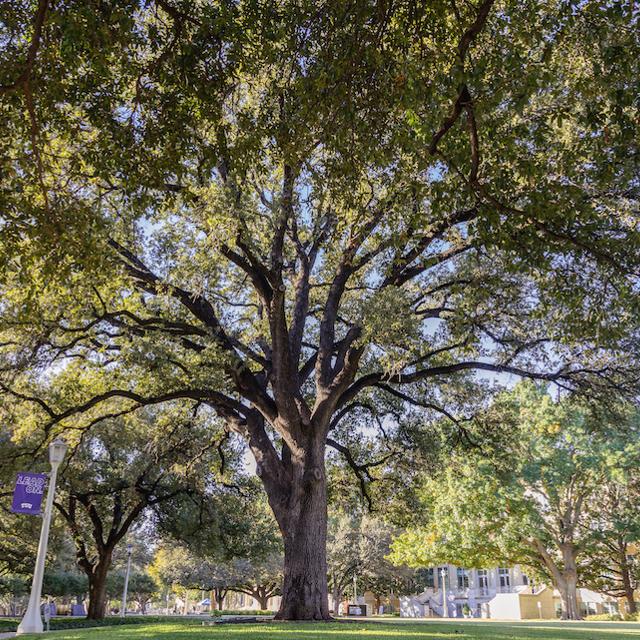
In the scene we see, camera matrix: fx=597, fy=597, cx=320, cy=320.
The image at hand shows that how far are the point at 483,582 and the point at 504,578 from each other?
10.2 feet

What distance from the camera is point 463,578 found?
6481cm

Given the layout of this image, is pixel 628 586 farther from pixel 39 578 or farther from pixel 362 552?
pixel 39 578

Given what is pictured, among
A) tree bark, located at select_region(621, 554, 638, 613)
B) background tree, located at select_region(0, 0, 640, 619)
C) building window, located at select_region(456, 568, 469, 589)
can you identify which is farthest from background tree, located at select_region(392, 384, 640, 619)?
building window, located at select_region(456, 568, 469, 589)

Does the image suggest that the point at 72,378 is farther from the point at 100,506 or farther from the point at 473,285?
the point at 100,506

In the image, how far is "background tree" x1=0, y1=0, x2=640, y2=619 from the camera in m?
5.82

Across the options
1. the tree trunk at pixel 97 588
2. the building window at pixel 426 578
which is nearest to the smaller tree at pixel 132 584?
the building window at pixel 426 578

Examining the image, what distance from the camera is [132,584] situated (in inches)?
2109

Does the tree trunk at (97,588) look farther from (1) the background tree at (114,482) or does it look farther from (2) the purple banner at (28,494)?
(2) the purple banner at (28,494)

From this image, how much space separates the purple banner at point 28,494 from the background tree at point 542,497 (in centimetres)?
1705

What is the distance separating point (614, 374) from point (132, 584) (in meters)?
52.1

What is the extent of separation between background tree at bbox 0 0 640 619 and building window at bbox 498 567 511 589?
168ft

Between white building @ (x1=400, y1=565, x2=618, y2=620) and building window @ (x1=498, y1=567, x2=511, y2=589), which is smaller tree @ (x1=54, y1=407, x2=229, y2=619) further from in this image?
building window @ (x1=498, y1=567, x2=511, y2=589)

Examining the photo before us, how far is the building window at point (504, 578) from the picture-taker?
59062 mm

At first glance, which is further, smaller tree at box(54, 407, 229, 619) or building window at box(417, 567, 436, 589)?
building window at box(417, 567, 436, 589)
